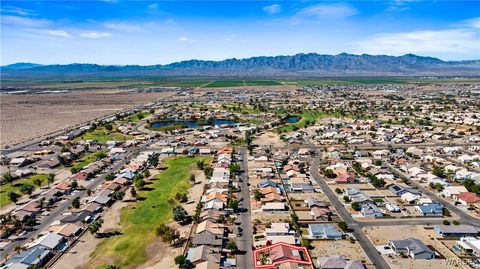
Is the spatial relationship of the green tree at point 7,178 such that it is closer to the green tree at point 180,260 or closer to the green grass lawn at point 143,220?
the green grass lawn at point 143,220

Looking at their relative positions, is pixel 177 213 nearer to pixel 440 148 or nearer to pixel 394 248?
pixel 394 248

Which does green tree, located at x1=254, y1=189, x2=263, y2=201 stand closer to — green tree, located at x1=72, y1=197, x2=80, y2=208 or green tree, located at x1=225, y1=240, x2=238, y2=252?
green tree, located at x1=225, y1=240, x2=238, y2=252

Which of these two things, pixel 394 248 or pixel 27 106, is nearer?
pixel 394 248

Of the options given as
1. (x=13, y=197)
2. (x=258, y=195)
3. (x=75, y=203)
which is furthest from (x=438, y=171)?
(x=13, y=197)

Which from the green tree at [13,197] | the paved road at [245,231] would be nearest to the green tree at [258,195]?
the paved road at [245,231]

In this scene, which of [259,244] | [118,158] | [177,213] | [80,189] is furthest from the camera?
[118,158]

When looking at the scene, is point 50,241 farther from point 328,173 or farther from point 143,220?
point 328,173

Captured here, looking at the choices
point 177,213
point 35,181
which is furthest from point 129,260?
point 35,181
